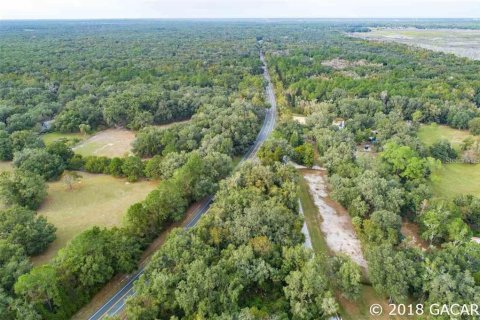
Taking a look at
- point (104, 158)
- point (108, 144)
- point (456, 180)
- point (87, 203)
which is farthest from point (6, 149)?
point (456, 180)

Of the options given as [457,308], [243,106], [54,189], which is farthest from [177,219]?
[243,106]

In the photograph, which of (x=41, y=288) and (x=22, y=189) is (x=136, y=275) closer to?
(x=41, y=288)

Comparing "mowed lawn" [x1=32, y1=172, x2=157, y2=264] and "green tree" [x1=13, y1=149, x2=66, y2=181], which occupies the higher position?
"green tree" [x1=13, y1=149, x2=66, y2=181]

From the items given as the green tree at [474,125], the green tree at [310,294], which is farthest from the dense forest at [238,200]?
the green tree at [474,125]

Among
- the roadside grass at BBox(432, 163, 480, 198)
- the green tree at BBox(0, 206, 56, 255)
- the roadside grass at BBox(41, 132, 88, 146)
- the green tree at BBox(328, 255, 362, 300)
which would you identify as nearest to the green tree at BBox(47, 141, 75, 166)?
the roadside grass at BBox(41, 132, 88, 146)

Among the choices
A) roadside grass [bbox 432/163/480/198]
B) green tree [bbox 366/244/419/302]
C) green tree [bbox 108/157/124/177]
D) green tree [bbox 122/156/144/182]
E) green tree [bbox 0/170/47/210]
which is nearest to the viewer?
green tree [bbox 366/244/419/302]

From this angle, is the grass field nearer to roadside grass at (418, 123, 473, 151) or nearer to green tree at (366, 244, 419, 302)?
green tree at (366, 244, 419, 302)
